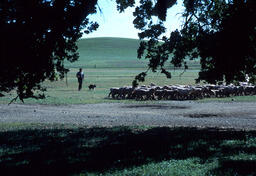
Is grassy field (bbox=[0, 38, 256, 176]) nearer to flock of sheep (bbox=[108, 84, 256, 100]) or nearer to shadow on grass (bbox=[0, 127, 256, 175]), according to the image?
shadow on grass (bbox=[0, 127, 256, 175])

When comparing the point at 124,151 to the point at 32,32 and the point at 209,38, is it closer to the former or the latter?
the point at 32,32

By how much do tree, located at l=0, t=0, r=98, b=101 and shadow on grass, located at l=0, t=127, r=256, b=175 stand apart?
6.14 ft

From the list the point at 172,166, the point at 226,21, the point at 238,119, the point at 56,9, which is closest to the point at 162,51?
the point at 226,21

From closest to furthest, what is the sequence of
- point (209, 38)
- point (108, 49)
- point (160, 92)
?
point (209, 38), point (160, 92), point (108, 49)

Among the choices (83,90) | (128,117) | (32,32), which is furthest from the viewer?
(83,90)

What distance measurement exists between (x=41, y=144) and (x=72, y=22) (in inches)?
139

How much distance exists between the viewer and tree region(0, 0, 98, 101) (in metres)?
7.92

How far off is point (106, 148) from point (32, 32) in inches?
137

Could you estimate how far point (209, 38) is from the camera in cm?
1195

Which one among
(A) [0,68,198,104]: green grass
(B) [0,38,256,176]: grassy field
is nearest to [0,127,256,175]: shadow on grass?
(B) [0,38,256,176]: grassy field

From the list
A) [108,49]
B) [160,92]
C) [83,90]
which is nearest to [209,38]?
[160,92]

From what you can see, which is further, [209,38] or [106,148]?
[209,38]

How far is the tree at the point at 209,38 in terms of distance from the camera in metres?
11.2

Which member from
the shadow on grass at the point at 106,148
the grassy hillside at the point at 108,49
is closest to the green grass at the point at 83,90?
the shadow on grass at the point at 106,148
